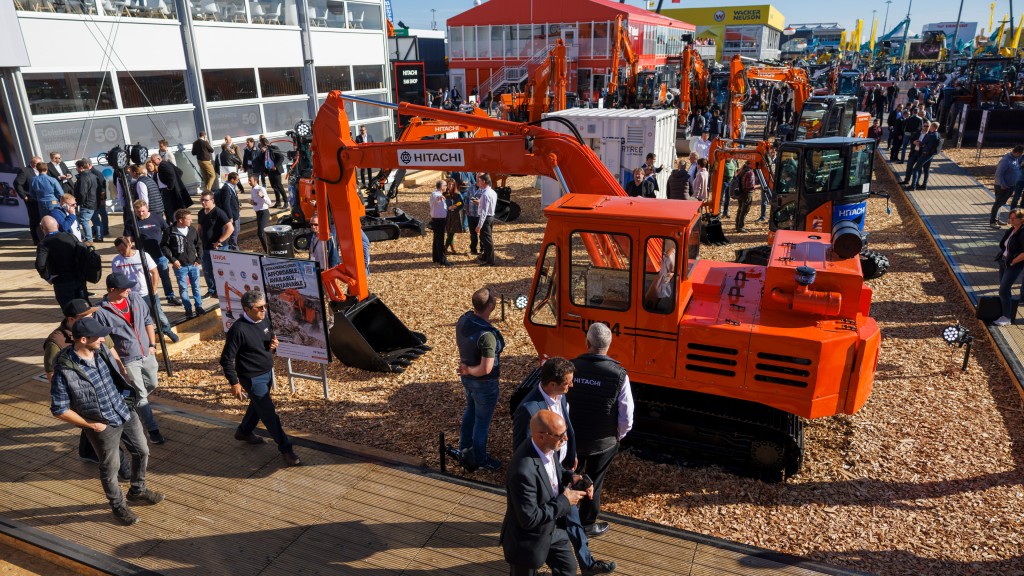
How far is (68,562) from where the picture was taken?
5.16 metres

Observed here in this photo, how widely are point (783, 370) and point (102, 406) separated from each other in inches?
231

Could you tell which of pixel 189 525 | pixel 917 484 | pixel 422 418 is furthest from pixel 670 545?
pixel 189 525

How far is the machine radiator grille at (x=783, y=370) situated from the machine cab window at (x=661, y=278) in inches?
37.4

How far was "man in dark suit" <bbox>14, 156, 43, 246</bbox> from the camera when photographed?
508 inches

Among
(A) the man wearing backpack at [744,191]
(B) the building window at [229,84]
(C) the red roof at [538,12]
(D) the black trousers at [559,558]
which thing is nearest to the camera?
(D) the black trousers at [559,558]

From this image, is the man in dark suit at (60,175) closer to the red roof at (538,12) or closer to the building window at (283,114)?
the building window at (283,114)

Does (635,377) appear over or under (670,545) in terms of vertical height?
over

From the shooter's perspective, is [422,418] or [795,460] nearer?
[795,460]

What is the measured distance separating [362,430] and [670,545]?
3659 millimetres

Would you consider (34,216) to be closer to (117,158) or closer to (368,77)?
(117,158)

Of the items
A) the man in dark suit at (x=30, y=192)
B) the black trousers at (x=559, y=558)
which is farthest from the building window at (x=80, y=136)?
the black trousers at (x=559, y=558)

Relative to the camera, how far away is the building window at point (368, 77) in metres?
24.6

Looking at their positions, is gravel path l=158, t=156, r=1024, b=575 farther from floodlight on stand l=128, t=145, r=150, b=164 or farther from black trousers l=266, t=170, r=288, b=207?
black trousers l=266, t=170, r=288, b=207

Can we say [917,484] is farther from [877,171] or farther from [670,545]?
[877,171]
